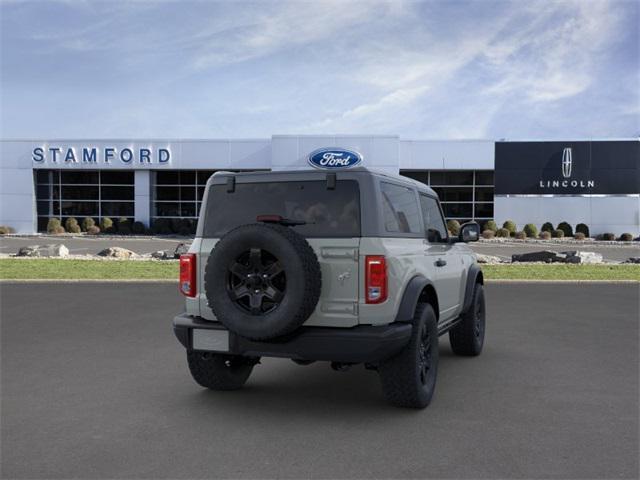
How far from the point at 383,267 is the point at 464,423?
137 cm

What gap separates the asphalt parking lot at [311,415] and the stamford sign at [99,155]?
1358 inches

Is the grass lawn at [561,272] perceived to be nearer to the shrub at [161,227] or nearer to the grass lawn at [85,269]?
the grass lawn at [85,269]

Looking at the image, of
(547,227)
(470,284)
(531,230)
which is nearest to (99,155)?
(531,230)

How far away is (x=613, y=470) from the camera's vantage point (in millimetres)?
3918

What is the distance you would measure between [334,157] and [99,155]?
16.2m

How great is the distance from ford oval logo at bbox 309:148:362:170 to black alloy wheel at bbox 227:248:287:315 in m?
34.1

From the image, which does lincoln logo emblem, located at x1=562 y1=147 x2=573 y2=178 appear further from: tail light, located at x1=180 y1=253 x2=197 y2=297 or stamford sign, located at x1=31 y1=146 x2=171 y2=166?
tail light, located at x1=180 y1=253 x2=197 y2=297

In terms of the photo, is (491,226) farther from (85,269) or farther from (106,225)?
(85,269)

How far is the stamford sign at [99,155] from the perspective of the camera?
138ft

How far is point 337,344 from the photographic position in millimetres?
4734

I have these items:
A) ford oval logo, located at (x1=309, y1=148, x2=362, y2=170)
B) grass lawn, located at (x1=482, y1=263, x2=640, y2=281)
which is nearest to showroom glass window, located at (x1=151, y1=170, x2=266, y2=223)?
ford oval logo, located at (x1=309, y1=148, x2=362, y2=170)

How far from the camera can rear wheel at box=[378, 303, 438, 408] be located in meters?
5.02

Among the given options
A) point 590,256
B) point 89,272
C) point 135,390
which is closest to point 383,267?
point 135,390

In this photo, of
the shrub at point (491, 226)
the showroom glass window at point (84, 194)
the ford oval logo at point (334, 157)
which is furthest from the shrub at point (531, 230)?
the showroom glass window at point (84, 194)
